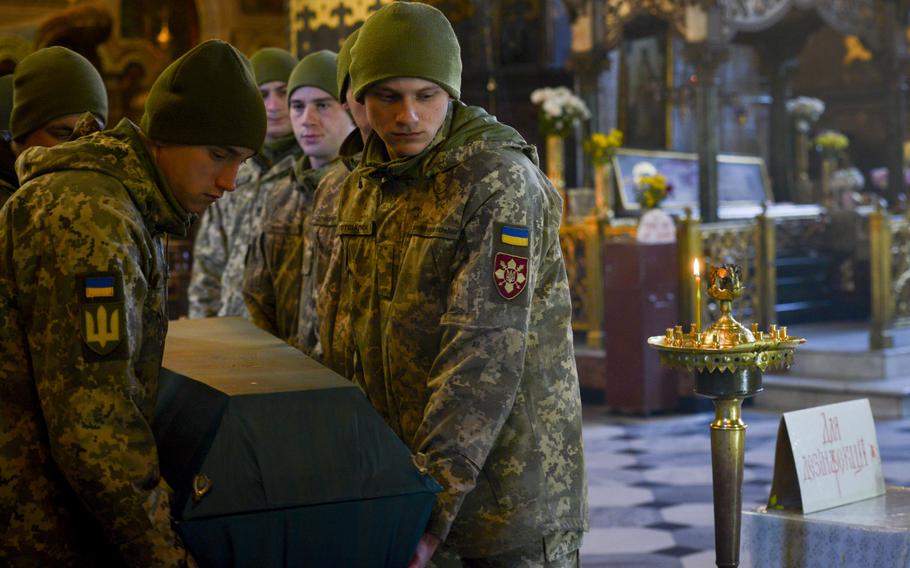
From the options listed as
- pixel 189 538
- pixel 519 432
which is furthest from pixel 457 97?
pixel 189 538

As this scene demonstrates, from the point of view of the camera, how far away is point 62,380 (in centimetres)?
191

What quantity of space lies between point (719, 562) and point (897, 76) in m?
9.42

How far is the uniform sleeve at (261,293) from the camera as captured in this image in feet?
12.0

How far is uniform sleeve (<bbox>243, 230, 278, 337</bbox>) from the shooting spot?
Result: 12.0 ft

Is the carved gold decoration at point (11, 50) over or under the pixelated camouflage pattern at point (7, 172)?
over

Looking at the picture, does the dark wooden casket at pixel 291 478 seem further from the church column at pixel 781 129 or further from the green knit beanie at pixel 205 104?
the church column at pixel 781 129

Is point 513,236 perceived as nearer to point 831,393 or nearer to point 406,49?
point 406,49

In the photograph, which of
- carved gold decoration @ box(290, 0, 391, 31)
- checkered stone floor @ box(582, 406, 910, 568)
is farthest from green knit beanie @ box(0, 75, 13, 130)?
carved gold decoration @ box(290, 0, 391, 31)

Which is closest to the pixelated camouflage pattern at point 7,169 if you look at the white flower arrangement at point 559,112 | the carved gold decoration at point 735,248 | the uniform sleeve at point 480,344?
the uniform sleeve at point 480,344

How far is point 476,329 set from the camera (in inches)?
87.3

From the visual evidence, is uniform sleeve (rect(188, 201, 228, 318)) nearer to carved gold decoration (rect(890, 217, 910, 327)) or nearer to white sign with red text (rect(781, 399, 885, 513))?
white sign with red text (rect(781, 399, 885, 513))

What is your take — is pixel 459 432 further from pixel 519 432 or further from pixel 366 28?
pixel 366 28

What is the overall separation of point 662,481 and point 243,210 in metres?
2.86

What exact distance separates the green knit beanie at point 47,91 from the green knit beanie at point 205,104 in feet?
3.25
